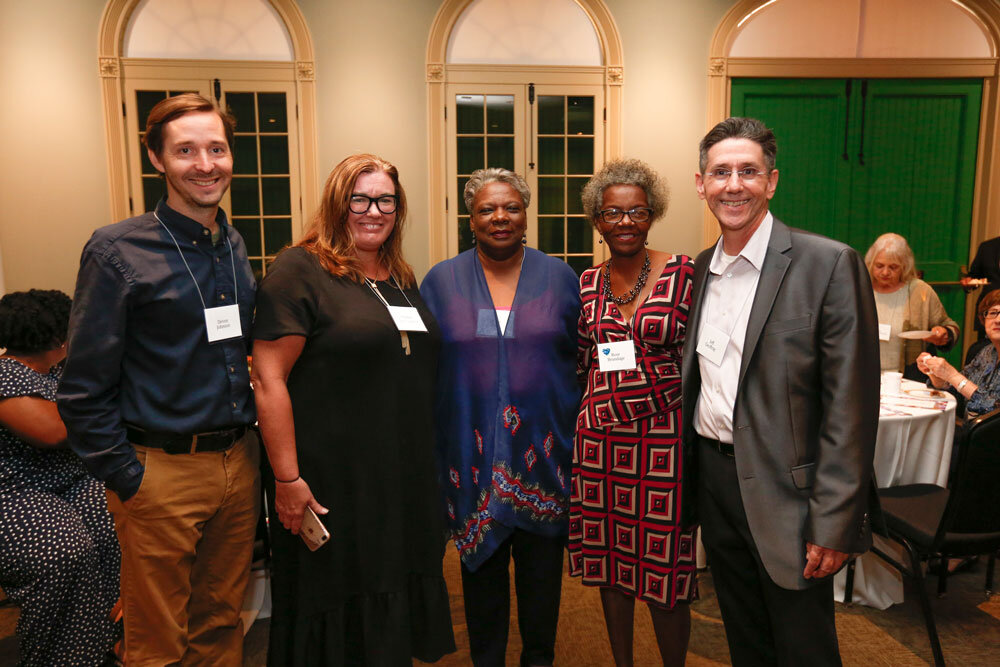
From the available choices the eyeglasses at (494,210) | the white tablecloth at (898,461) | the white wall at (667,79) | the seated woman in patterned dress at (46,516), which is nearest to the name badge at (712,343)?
the eyeglasses at (494,210)

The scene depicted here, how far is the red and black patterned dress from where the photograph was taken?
73.6 inches

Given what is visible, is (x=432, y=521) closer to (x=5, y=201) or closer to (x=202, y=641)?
(x=202, y=641)

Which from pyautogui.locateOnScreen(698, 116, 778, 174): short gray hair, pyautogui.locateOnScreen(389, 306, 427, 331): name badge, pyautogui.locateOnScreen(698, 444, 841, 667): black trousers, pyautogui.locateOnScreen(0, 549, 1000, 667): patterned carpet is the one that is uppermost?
pyautogui.locateOnScreen(698, 116, 778, 174): short gray hair

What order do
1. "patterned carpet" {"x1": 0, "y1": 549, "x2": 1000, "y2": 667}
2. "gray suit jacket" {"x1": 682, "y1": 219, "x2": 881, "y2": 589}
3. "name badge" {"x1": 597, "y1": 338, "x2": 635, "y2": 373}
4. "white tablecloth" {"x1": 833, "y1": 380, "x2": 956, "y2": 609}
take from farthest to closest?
"white tablecloth" {"x1": 833, "y1": 380, "x2": 956, "y2": 609}, "patterned carpet" {"x1": 0, "y1": 549, "x2": 1000, "y2": 667}, "name badge" {"x1": 597, "y1": 338, "x2": 635, "y2": 373}, "gray suit jacket" {"x1": 682, "y1": 219, "x2": 881, "y2": 589}

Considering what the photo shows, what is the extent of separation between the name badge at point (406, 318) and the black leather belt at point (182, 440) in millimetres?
515

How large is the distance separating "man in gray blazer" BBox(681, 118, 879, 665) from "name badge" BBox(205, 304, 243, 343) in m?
1.16

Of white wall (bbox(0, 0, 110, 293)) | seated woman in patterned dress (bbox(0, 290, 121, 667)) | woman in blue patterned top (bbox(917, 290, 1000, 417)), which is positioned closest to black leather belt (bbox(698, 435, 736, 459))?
woman in blue patterned top (bbox(917, 290, 1000, 417))

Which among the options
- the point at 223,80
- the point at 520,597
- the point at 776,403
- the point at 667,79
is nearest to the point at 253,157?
the point at 223,80

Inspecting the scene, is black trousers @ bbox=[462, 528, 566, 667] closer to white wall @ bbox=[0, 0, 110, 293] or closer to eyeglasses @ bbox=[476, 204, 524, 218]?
eyeglasses @ bbox=[476, 204, 524, 218]

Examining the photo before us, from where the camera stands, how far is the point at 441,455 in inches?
79.3

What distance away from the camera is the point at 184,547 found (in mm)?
1612

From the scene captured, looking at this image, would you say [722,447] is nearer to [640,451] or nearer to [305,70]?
[640,451]

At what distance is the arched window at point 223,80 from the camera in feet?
16.0

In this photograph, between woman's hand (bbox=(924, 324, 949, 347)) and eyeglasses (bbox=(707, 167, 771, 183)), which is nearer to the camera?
eyeglasses (bbox=(707, 167, 771, 183))
